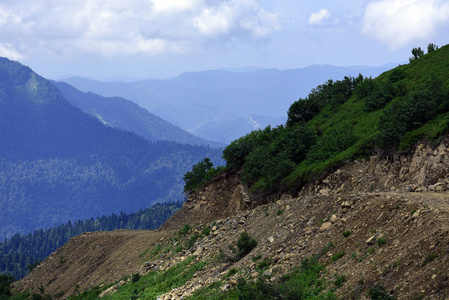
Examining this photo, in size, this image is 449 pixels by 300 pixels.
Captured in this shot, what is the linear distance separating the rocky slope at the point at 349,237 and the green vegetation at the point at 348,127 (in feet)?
4.86

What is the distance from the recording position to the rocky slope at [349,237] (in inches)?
546

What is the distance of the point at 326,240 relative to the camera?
731 inches

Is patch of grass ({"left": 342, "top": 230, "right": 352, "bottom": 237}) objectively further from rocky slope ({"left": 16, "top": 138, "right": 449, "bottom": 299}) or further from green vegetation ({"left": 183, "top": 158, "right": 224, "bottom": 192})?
green vegetation ({"left": 183, "top": 158, "right": 224, "bottom": 192})

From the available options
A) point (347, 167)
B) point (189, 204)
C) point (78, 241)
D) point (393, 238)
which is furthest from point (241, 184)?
point (393, 238)

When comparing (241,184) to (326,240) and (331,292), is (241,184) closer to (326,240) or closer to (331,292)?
(326,240)

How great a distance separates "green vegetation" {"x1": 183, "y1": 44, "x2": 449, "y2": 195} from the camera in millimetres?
28984

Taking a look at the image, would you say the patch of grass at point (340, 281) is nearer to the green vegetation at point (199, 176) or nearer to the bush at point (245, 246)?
the bush at point (245, 246)

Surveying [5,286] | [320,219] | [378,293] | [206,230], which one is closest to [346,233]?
[320,219]

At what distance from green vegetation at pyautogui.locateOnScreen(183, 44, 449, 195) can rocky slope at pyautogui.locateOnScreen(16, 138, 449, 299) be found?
1480 mm

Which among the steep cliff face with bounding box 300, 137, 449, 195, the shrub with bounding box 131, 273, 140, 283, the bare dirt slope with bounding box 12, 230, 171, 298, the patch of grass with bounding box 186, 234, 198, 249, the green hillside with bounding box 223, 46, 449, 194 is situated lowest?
the bare dirt slope with bounding box 12, 230, 171, 298

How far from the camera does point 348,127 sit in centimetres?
3838

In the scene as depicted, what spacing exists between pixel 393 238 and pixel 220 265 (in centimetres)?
1055

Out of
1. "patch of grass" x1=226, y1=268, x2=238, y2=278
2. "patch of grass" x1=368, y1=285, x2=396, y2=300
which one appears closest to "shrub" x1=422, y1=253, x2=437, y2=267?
"patch of grass" x1=368, y1=285, x2=396, y2=300

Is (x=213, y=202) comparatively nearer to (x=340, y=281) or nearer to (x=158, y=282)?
(x=158, y=282)
